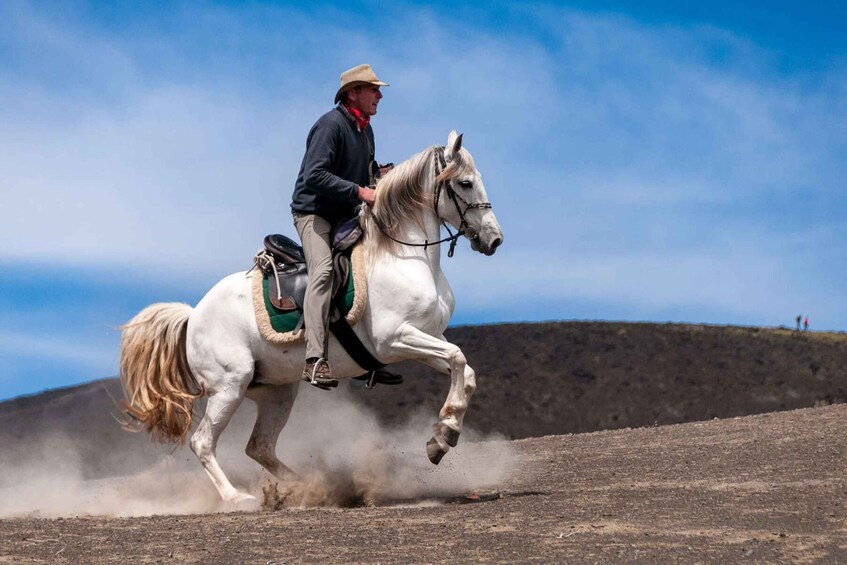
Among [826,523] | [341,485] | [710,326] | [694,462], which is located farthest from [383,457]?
[710,326]

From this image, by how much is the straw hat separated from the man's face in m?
0.05

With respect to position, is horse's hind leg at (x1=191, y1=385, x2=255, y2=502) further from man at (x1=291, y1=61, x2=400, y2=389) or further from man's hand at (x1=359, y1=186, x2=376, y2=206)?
man's hand at (x1=359, y1=186, x2=376, y2=206)

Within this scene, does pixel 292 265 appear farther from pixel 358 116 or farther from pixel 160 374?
pixel 160 374

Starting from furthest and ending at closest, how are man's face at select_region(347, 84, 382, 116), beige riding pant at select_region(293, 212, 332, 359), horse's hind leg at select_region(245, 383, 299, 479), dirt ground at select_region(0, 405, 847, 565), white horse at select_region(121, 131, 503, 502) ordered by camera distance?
horse's hind leg at select_region(245, 383, 299, 479) < man's face at select_region(347, 84, 382, 116) < beige riding pant at select_region(293, 212, 332, 359) < white horse at select_region(121, 131, 503, 502) < dirt ground at select_region(0, 405, 847, 565)

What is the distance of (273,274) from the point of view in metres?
9.22

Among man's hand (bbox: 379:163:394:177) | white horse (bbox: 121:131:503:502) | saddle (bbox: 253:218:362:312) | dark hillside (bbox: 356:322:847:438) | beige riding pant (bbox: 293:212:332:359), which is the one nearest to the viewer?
white horse (bbox: 121:131:503:502)

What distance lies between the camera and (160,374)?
984 centimetres

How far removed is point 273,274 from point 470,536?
325cm

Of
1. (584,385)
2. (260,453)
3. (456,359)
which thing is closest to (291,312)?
(260,453)

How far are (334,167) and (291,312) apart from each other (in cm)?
121

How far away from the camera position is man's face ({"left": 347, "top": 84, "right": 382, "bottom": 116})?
9.12 metres

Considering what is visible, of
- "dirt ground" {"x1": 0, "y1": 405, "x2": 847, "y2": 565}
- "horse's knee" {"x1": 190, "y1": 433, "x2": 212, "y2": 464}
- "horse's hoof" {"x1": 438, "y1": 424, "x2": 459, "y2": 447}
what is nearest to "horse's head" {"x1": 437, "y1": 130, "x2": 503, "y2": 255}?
"horse's hoof" {"x1": 438, "y1": 424, "x2": 459, "y2": 447}

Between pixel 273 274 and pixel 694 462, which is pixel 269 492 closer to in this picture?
pixel 273 274

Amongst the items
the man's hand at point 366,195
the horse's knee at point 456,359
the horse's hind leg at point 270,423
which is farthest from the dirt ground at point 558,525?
the man's hand at point 366,195
